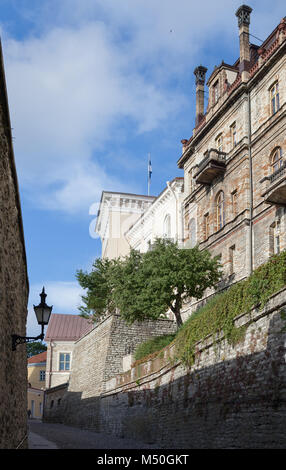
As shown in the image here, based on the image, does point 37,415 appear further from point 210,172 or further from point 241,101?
point 241,101

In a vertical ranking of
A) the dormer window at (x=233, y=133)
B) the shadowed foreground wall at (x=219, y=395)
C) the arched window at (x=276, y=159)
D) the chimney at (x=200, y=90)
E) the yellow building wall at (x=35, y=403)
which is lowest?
the yellow building wall at (x=35, y=403)

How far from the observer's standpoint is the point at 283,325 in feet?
45.5

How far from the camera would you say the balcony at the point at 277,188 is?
949 inches

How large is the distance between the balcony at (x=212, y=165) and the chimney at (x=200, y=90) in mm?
5780

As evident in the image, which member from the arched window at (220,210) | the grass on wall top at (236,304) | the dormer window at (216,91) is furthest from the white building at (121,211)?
the grass on wall top at (236,304)

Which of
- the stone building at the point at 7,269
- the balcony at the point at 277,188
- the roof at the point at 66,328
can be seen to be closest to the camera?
the stone building at the point at 7,269

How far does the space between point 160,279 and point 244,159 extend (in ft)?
27.5

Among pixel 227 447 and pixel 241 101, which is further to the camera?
pixel 241 101

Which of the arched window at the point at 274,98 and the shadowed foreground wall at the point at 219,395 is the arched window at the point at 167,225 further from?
the shadowed foreground wall at the point at 219,395

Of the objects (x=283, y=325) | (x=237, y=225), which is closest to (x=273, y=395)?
(x=283, y=325)

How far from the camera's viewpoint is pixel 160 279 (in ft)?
87.9

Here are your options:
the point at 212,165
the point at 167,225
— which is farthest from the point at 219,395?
the point at 167,225
